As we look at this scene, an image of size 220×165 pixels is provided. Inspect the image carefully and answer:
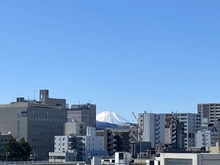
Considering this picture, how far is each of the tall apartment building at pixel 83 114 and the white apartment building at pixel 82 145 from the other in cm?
5102

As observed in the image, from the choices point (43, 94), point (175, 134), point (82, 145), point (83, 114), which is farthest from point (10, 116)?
point (83, 114)

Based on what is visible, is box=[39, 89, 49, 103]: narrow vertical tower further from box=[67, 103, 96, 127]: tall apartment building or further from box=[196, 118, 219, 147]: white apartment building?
box=[196, 118, 219, 147]: white apartment building

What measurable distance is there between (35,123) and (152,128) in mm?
42162

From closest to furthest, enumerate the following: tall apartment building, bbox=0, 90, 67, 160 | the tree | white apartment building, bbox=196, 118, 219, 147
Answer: the tree < tall apartment building, bbox=0, 90, 67, 160 < white apartment building, bbox=196, 118, 219, 147

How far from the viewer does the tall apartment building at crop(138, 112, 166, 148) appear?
16100 centimetres

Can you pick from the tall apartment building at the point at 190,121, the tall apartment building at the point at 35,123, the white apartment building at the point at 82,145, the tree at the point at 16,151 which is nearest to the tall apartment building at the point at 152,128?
the tall apartment building at the point at 190,121

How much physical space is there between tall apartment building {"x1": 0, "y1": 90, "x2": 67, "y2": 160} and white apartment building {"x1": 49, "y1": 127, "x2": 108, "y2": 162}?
4805 millimetres

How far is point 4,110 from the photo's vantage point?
140m

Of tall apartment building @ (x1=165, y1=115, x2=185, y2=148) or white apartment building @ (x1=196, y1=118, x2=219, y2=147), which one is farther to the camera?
white apartment building @ (x1=196, y1=118, x2=219, y2=147)

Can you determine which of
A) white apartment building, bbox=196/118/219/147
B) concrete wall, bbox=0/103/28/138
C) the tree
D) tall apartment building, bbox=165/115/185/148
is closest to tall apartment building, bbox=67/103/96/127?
tall apartment building, bbox=165/115/185/148

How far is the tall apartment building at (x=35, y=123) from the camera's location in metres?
132

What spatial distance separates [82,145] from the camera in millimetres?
124438

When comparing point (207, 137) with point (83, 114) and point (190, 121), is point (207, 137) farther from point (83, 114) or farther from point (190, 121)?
point (83, 114)

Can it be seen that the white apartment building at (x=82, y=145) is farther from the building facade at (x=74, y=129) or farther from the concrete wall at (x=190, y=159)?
the concrete wall at (x=190, y=159)
